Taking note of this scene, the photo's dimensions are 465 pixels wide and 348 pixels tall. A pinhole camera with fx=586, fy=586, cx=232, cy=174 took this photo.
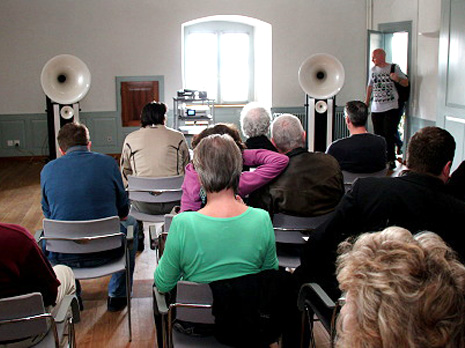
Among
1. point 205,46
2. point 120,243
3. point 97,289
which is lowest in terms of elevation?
point 97,289

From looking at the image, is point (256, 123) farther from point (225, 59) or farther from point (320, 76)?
point (225, 59)

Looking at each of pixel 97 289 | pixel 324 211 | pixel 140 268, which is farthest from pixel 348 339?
pixel 140 268

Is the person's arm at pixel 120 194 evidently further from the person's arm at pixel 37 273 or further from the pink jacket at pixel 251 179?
the person's arm at pixel 37 273

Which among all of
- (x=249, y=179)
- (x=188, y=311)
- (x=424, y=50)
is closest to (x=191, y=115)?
(x=424, y=50)

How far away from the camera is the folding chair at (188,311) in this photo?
6.64 feet

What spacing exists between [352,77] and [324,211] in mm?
6579

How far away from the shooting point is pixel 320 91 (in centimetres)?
776

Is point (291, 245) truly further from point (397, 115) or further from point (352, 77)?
point (352, 77)

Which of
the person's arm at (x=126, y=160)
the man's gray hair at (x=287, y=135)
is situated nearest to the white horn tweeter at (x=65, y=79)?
the person's arm at (x=126, y=160)

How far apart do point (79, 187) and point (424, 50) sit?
5398 millimetres

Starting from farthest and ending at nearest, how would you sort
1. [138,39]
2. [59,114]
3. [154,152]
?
[138,39], [59,114], [154,152]

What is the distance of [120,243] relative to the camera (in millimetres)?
2998

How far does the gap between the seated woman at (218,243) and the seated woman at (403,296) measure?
1.13 m

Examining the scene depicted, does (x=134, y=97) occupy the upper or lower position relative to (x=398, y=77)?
lower
